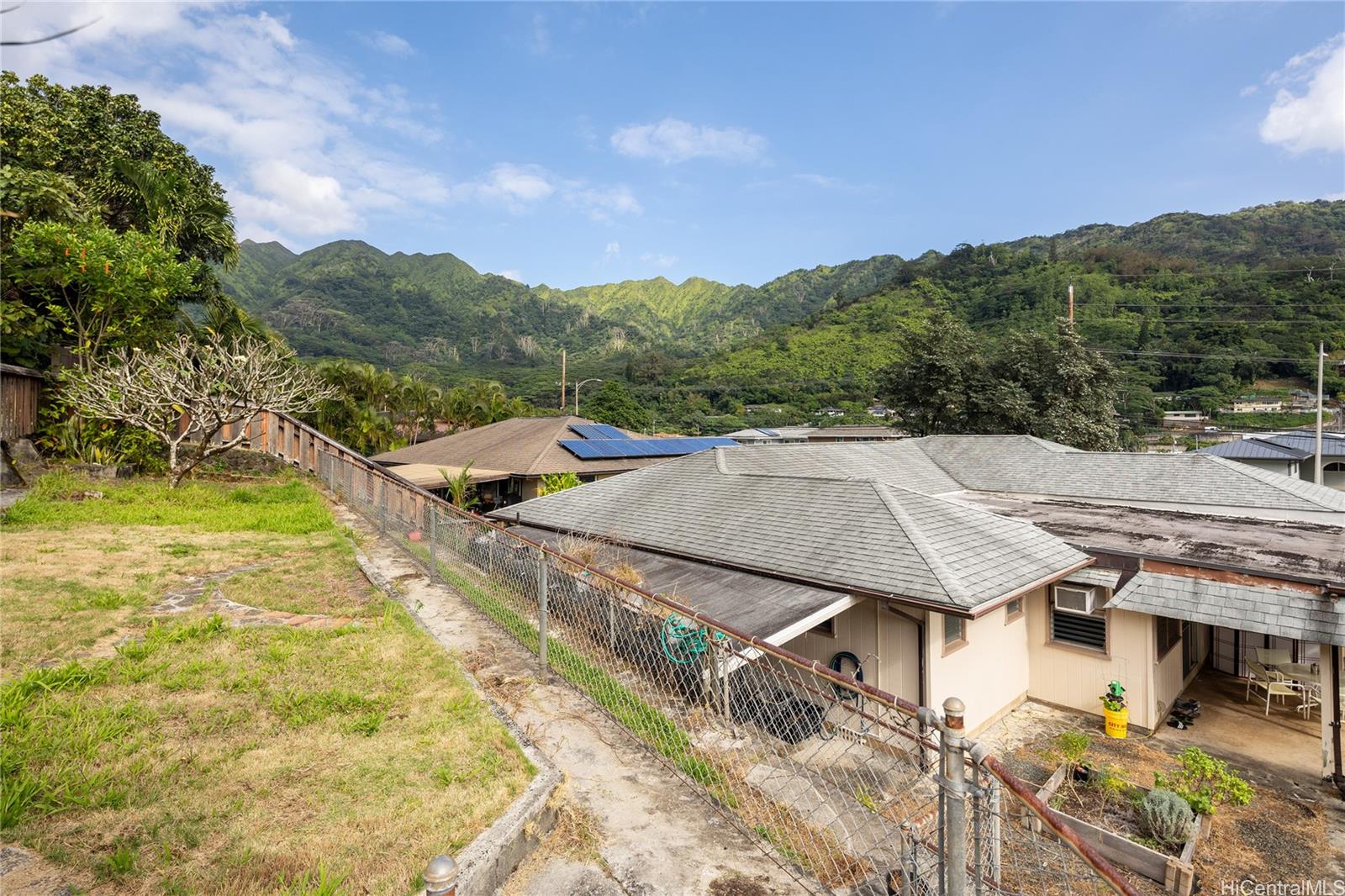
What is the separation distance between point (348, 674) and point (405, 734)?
4.29 feet

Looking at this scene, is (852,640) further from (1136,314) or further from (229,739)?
(1136,314)

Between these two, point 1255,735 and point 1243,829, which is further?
point 1255,735

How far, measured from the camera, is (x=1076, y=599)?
30.9 feet

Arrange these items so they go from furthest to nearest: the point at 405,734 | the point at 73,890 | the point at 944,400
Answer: the point at 944,400 → the point at 405,734 → the point at 73,890

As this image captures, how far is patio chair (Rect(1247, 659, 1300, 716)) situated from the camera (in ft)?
30.8

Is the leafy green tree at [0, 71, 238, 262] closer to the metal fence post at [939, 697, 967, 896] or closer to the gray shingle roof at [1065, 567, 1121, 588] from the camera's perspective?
the metal fence post at [939, 697, 967, 896]

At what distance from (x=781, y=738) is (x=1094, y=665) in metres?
7.69

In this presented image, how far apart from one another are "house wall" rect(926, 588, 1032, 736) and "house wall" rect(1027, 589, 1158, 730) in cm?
18

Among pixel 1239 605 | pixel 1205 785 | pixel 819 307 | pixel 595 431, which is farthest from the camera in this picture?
pixel 819 307

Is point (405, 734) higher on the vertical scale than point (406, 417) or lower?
lower

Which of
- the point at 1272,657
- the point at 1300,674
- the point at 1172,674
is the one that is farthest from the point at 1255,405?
the point at 1172,674

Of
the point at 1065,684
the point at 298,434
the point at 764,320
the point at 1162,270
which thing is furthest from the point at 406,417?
the point at 764,320

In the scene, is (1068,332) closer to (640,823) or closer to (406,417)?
(640,823)

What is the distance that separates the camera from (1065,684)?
9.70m
